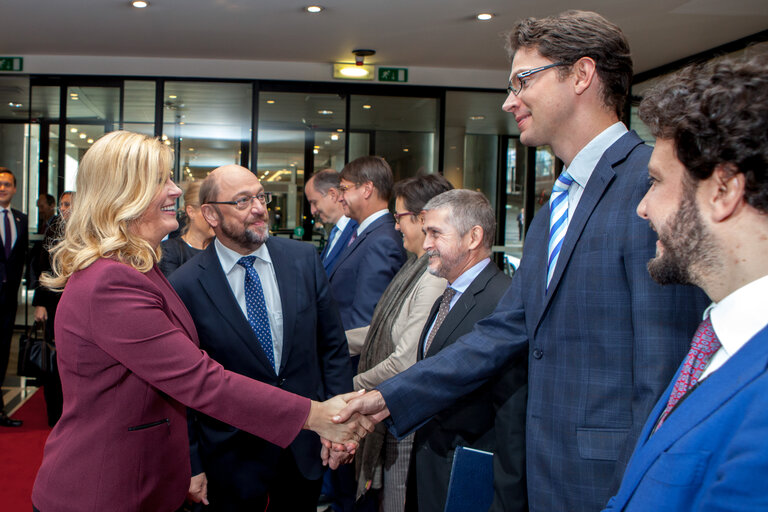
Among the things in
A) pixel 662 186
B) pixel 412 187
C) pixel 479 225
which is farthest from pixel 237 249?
pixel 662 186

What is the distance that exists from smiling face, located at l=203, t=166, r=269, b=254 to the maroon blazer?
637mm

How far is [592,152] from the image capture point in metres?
1.58

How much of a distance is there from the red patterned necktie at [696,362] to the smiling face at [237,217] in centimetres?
164

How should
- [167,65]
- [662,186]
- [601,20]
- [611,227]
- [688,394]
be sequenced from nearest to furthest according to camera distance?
1. [688,394]
2. [662,186]
3. [611,227]
4. [601,20]
5. [167,65]

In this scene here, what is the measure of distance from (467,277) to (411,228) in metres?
0.84

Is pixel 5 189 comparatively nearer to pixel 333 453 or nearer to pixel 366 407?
pixel 333 453

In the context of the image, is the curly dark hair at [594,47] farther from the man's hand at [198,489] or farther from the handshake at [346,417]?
the man's hand at [198,489]

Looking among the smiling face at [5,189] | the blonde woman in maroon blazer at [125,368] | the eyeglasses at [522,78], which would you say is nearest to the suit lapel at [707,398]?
the eyeglasses at [522,78]

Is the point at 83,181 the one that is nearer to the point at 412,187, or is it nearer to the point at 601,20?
the point at 601,20

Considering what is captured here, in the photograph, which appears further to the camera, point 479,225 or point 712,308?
point 479,225

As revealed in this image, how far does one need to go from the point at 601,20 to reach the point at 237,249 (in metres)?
1.48

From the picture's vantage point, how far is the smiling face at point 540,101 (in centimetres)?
162

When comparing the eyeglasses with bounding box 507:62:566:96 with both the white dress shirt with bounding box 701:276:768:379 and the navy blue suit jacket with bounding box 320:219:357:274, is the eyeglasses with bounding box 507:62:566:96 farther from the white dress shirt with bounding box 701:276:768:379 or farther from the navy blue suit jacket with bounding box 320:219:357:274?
the navy blue suit jacket with bounding box 320:219:357:274

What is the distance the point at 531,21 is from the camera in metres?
1.70
